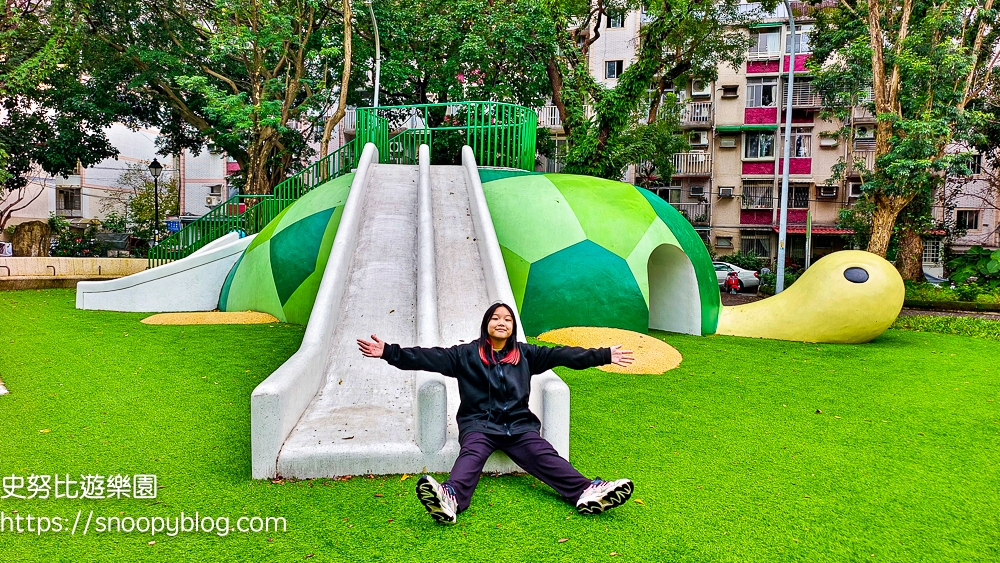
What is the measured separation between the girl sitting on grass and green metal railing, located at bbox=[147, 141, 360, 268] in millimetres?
10152

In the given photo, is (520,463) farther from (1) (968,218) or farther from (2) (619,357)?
(1) (968,218)

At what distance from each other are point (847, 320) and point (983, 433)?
475cm

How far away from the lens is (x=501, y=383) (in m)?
4.39

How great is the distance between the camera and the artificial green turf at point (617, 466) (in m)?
3.66

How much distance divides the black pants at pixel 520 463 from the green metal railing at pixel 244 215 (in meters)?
10.5

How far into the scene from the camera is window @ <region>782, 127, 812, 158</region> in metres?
35.6

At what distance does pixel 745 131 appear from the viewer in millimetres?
35750

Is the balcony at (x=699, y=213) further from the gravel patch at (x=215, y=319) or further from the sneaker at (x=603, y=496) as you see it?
the sneaker at (x=603, y=496)

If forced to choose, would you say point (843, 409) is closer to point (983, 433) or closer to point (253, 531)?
point (983, 433)

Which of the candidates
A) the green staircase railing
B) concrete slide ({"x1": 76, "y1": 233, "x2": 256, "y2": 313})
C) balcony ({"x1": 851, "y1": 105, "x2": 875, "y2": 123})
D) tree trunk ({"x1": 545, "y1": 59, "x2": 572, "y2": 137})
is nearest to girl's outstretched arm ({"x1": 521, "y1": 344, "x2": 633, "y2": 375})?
the green staircase railing

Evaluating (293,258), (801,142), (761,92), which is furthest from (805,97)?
(293,258)

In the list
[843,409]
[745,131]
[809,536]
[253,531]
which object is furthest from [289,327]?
[745,131]

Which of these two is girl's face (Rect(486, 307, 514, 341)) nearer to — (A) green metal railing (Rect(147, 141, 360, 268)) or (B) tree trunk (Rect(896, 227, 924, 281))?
(A) green metal railing (Rect(147, 141, 360, 268))

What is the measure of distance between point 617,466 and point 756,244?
113 feet
